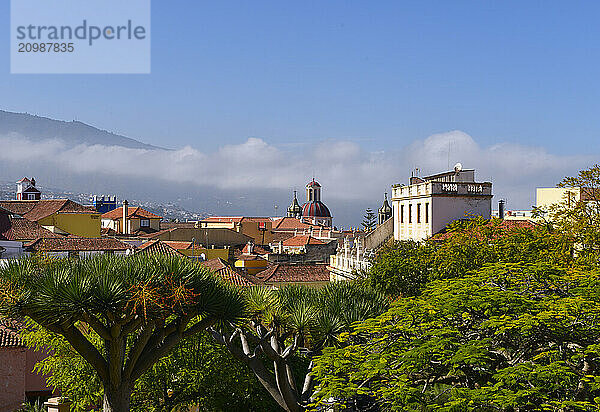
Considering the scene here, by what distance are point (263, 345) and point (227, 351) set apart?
1.99 meters

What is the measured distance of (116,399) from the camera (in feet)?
48.1

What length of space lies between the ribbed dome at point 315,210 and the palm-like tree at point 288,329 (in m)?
149

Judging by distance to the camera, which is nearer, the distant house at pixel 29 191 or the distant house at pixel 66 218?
the distant house at pixel 66 218

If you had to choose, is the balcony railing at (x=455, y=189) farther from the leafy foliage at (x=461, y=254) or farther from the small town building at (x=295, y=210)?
the small town building at (x=295, y=210)

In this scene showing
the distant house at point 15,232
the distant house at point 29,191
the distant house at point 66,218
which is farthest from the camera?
the distant house at point 29,191

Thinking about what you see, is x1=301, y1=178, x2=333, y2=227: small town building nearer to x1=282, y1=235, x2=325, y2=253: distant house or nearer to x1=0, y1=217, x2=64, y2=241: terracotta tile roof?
x1=282, y1=235, x2=325, y2=253: distant house

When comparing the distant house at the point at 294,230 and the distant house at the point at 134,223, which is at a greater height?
the distant house at the point at 134,223

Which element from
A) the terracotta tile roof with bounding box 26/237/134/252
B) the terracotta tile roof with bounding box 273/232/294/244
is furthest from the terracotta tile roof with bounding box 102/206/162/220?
the terracotta tile roof with bounding box 26/237/134/252

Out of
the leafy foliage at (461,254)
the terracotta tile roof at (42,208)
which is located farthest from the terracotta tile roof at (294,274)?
the leafy foliage at (461,254)

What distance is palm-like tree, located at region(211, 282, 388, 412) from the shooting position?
714 inches

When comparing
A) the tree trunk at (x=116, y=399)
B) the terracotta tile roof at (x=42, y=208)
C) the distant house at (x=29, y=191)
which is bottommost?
the tree trunk at (x=116, y=399)

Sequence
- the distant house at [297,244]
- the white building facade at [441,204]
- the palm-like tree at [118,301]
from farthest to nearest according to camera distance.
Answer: the distant house at [297,244], the white building facade at [441,204], the palm-like tree at [118,301]

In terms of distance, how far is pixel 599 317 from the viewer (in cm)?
1368

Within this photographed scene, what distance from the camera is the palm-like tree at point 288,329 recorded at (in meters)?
18.1
